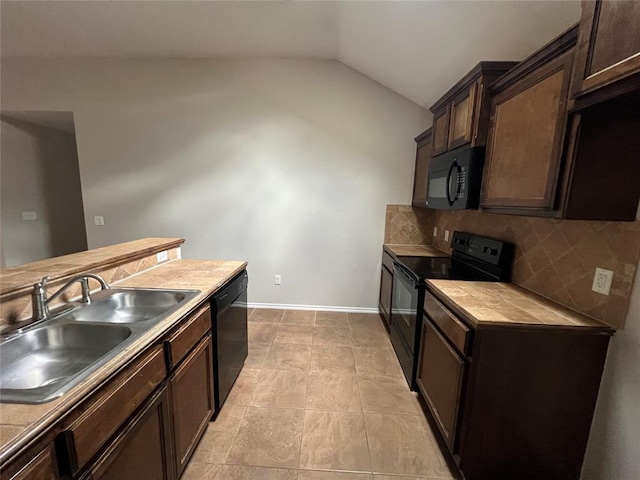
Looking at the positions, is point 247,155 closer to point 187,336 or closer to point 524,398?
point 187,336

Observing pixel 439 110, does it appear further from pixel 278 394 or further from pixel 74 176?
pixel 74 176

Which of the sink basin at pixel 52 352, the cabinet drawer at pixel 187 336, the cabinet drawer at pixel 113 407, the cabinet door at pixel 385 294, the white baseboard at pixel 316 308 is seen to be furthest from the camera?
the white baseboard at pixel 316 308

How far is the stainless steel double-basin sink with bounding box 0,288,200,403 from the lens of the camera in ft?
2.59

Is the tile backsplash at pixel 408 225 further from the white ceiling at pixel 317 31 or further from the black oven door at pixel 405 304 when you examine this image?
the white ceiling at pixel 317 31

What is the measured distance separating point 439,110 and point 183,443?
2.94m

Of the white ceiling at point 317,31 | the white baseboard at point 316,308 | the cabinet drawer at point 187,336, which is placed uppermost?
the white ceiling at point 317,31

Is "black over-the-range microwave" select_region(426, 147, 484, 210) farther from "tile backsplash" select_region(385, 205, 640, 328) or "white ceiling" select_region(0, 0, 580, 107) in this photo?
"white ceiling" select_region(0, 0, 580, 107)

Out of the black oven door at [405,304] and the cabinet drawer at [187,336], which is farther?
the black oven door at [405,304]

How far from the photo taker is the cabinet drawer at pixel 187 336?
3.96 ft

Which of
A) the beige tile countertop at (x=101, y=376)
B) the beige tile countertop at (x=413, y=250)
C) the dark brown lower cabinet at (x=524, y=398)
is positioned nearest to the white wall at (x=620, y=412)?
the dark brown lower cabinet at (x=524, y=398)

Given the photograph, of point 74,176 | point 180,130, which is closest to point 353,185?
point 180,130

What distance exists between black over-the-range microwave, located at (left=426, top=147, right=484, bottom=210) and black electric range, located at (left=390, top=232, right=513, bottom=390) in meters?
0.41

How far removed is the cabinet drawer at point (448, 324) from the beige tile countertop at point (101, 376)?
1388 millimetres

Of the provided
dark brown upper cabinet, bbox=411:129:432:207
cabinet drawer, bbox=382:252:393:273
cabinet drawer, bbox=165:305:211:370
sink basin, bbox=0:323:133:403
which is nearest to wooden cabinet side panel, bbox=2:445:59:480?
sink basin, bbox=0:323:133:403
